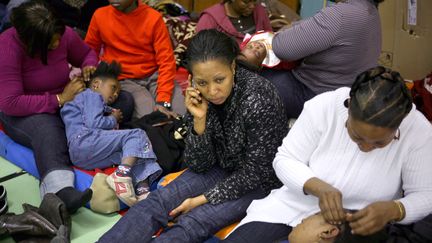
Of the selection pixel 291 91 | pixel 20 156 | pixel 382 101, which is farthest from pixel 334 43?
pixel 20 156

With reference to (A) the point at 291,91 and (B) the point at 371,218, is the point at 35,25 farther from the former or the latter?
(B) the point at 371,218

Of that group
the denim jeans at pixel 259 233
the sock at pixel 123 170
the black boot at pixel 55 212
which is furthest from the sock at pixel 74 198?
the denim jeans at pixel 259 233

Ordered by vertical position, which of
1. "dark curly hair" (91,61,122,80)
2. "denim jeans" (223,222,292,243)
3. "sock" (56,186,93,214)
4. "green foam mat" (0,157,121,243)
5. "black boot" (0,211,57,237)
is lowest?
"green foam mat" (0,157,121,243)

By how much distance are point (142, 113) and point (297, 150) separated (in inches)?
49.7

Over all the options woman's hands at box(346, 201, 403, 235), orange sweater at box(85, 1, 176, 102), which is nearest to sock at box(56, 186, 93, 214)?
orange sweater at box(85, 1, 176, 102)

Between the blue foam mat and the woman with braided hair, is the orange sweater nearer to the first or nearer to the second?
the blue foam mat

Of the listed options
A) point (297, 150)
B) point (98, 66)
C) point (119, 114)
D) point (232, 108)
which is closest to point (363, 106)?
point (297, 150)

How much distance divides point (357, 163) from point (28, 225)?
1280 millimetres

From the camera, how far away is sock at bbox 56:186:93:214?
71.8 inches

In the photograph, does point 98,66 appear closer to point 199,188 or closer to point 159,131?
point 159,131

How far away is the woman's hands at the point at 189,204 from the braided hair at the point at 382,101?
67cm

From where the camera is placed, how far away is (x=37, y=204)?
6.86 ft

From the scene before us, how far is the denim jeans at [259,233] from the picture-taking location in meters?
1.45

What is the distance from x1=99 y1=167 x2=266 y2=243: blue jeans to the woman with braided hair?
5.1 inches
